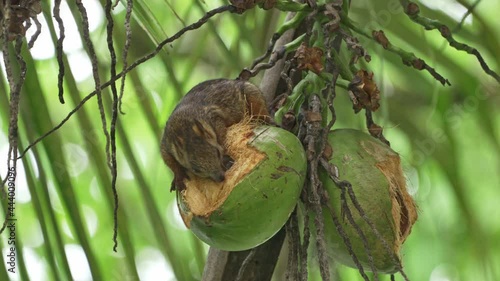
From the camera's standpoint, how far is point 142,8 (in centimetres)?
131

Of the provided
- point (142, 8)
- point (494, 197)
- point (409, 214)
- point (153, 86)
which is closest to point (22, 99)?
point (142, 8)

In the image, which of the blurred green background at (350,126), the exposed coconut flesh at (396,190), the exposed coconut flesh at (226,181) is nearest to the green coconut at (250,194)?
the exposed coconut flesh at (226,181)

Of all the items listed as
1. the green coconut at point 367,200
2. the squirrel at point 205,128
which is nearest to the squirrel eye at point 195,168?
the squirrel at point 205,128

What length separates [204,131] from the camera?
1150 mm

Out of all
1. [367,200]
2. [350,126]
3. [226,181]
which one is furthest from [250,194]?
[350,126]

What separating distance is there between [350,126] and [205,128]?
58 centimetres

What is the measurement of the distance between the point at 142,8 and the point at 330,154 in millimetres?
412

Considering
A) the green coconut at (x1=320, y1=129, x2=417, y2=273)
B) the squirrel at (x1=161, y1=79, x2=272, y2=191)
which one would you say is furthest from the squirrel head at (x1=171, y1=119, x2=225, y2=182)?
the green coconut at (x1=320, y1=129, x2=417, y2=273)

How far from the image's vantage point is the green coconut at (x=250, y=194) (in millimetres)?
1070

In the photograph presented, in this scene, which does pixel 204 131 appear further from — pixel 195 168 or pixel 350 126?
pixel 350 126

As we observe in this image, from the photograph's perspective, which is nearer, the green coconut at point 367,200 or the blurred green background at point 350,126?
the green coconut at point 367,200

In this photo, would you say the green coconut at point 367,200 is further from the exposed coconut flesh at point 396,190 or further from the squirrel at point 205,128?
the squirrel at point 205,128

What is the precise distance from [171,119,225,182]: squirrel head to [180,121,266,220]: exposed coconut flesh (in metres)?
0.01

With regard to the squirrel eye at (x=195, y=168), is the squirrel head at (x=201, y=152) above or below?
above
